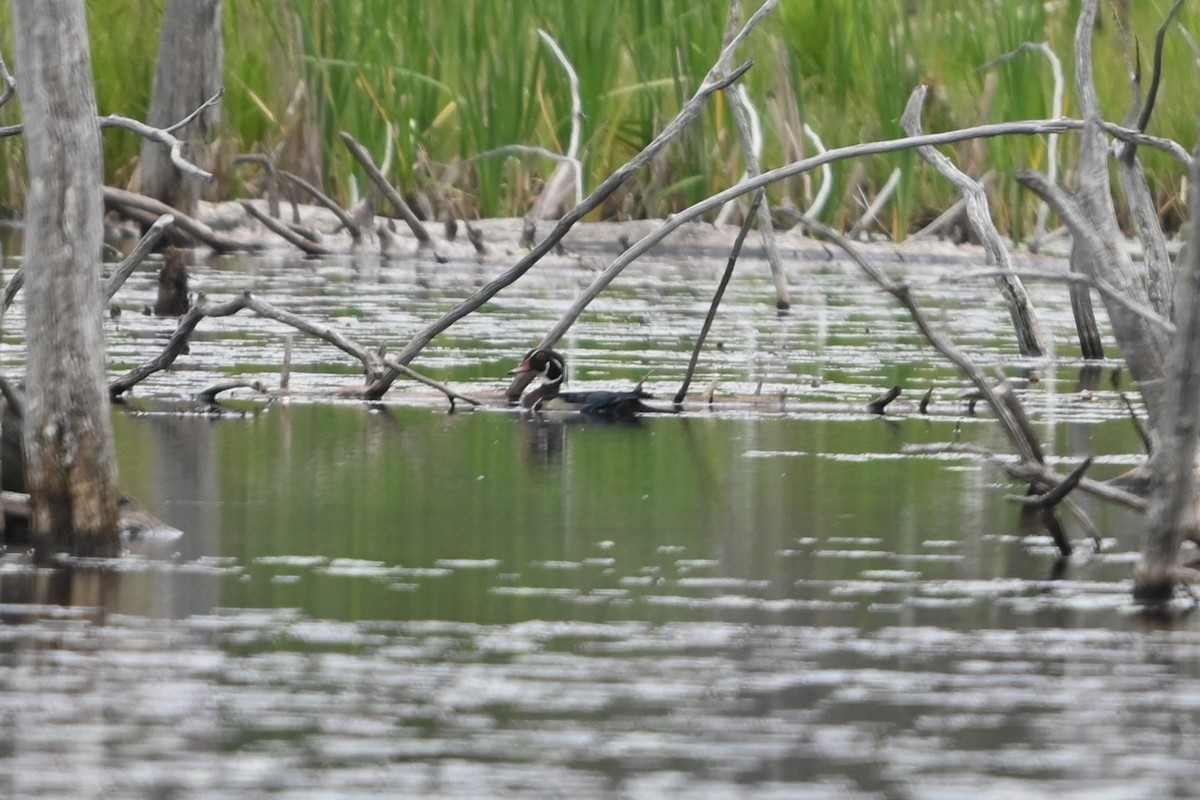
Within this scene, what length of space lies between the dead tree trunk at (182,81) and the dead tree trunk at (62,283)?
1183 cm

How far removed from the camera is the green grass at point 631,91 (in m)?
17.5

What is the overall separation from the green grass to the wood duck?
7.35 meters

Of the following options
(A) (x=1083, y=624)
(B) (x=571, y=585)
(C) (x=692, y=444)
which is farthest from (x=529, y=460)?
(A) (x=1083, y=624)

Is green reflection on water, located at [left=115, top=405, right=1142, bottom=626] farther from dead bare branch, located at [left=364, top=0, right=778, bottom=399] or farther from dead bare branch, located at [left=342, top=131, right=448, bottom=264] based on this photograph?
dead bare branch, located at [left=342, top=131, right=448, bottom=264]

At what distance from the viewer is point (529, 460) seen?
8180mm

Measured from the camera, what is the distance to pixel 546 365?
9594 mm

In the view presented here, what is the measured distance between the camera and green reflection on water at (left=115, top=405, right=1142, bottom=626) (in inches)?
229

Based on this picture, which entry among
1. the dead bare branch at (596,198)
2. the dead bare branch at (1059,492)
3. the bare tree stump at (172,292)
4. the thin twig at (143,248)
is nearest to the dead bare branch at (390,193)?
the bare tree stump at (172,292)

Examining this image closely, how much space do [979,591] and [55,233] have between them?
2176 mm

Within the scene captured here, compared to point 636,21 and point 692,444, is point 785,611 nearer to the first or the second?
point 692,444

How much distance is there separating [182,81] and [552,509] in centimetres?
1144

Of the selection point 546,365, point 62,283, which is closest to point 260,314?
point 546,365

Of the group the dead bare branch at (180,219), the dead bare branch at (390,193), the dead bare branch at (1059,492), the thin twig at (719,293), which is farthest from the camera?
the dead bare branch at (390,193)

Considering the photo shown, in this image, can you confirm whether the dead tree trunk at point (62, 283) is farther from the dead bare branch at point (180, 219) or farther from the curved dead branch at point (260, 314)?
the curved dead branch at point (260, 314)
